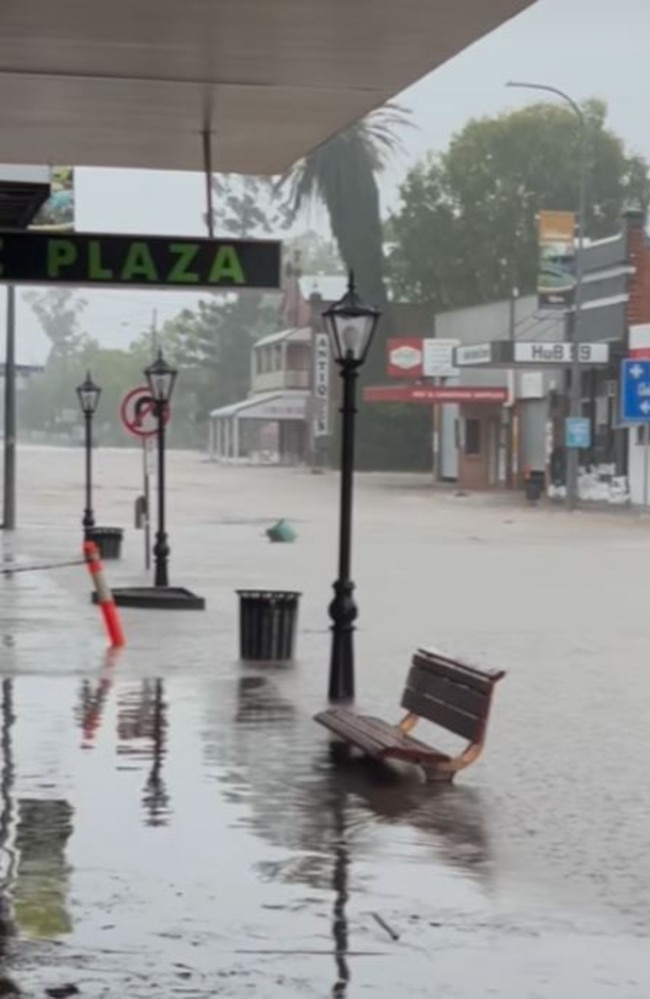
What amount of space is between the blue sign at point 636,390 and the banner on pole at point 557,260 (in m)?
Answer: 8.47

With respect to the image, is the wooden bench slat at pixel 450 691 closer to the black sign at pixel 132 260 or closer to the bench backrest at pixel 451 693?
the bench backrest at pixel 451 693

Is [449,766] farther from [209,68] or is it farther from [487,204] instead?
[487,204]

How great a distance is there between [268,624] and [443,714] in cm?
607

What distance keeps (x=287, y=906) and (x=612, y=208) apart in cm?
11110

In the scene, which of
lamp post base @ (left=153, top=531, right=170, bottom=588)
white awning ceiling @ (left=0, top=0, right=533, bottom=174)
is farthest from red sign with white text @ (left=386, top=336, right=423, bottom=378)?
white awning ceiling @ (left=0, top=0, right=533, bottom=174)

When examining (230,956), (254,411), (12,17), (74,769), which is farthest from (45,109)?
(254,411)

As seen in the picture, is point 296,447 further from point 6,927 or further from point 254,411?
point 6,927

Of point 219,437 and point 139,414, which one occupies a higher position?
point 139,414

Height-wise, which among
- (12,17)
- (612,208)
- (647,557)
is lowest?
(647,557)

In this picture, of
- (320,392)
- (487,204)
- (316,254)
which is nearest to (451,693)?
(320,392)

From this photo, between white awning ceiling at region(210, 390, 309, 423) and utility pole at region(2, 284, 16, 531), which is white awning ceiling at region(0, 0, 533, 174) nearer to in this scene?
utility pole at region(2, 284, 16, 531)

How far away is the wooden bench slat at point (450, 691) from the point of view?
11297 mm

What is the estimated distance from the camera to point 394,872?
28.5ft

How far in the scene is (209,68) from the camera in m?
9.84
